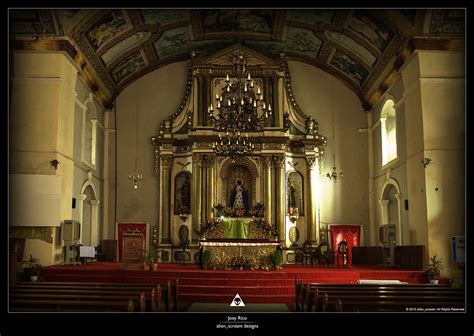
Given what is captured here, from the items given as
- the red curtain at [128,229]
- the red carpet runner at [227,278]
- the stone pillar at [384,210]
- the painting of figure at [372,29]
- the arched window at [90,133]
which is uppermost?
the painting of figure at [372,29]

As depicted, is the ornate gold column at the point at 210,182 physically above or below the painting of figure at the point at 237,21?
below

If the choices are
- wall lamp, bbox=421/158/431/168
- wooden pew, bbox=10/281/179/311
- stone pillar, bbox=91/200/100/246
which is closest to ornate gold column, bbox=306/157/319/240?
wall lamp, bbox=421/158/431/168

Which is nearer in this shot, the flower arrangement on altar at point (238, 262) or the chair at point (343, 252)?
the flower arrangement on altar at point (238, 262)

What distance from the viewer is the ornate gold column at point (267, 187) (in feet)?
63.5

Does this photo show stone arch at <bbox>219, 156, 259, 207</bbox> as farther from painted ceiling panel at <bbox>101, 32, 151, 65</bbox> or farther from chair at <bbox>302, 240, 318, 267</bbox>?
painted ceiling panel at <bbox>101, 32, 151, 65</bbox>

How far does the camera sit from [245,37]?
18.9m

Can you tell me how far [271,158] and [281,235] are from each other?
2.98m

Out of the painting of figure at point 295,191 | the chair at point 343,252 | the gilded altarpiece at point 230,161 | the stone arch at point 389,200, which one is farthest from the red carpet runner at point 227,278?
the painting of figure at point 295,191

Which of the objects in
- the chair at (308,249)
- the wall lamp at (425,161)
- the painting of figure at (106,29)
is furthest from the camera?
the chair at (308,249)

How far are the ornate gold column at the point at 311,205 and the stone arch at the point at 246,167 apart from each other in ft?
6.84

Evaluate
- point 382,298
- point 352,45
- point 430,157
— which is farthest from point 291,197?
point 382,298

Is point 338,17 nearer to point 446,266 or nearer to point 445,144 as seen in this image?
point 445,144

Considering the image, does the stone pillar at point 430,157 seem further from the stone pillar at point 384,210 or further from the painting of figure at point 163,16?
the painting of figure at point 163,16

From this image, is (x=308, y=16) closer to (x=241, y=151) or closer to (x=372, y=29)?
(x=372, y=29)
